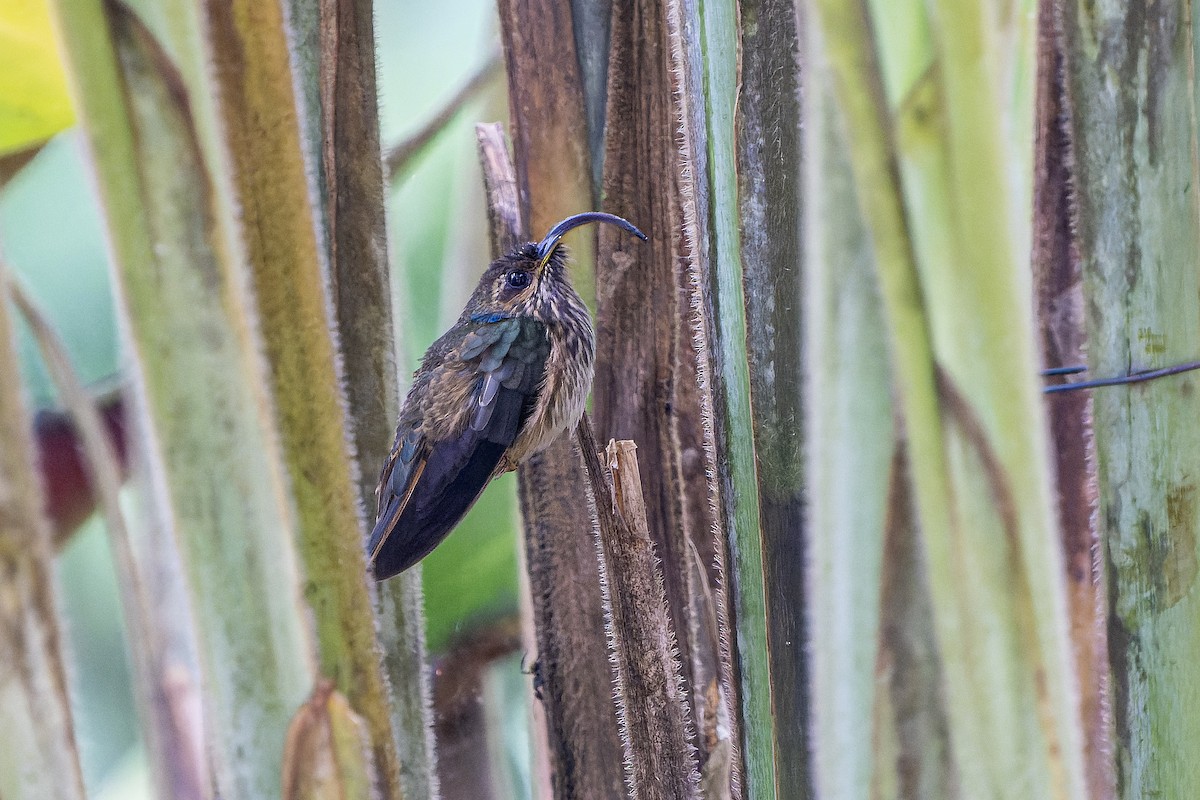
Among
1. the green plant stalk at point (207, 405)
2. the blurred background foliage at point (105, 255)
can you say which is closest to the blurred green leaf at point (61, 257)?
the blurred background foliage at point (105, 255)

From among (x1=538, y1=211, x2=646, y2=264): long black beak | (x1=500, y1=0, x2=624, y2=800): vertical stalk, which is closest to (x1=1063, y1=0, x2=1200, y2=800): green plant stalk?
(x1=538, y1=211, x2=646, y2=264): long black beak

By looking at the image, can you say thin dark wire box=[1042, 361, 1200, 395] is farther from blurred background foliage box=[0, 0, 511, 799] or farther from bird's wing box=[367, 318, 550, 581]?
blurred background foliage box=[0, 0, 511, 799]

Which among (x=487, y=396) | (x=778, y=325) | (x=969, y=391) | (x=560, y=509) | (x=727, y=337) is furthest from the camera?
(x=560, y=509)

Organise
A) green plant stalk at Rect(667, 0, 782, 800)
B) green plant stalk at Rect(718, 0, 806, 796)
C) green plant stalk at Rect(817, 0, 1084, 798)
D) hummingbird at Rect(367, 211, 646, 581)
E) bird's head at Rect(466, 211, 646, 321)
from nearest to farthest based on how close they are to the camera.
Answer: green plant stalk at Rect(817, 0, 1084, 798) < green plant stalk at Rect(718, 0, 806, 796) < green plant stalk at Rect(667, 0, 782, 800) < hummingbird at Rect(367, 211, 646, 581) < bird's head at Rect(466, 211, 646, 321)

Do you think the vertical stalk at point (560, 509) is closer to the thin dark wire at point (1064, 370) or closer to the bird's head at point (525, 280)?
the bird's head at point (525, 280)

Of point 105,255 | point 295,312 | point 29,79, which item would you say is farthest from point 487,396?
point 29,79

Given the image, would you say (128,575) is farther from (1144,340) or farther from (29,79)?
(1144,340)

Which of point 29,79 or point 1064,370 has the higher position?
point 29,79
